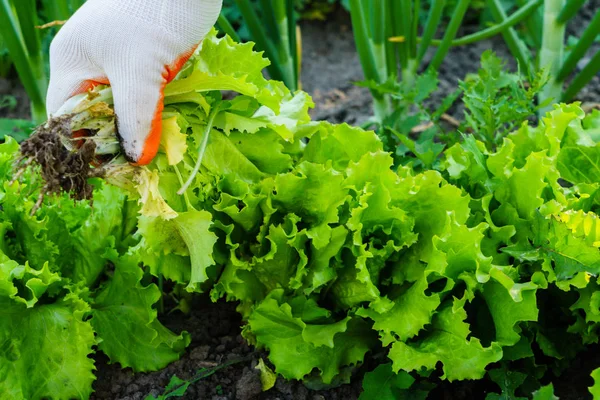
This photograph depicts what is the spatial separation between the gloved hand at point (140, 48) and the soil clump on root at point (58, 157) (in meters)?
0.09

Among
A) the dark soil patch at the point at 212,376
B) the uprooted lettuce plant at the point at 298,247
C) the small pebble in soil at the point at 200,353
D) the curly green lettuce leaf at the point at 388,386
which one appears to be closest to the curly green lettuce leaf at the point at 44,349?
the uprooted lettuce plant at the point at 298,247

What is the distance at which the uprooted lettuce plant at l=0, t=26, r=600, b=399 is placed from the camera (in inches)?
65.2

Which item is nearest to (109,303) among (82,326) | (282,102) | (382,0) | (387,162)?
(82,326)

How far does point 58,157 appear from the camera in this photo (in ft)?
5.18

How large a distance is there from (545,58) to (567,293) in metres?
1.37

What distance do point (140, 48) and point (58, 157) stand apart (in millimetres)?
305

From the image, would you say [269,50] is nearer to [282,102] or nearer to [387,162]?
[282,102]

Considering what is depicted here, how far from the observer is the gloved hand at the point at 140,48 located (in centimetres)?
156

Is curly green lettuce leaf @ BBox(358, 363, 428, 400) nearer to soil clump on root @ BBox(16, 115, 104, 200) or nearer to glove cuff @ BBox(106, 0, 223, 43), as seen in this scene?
soil clump on root @ BBox(16, 115, 104, 200)

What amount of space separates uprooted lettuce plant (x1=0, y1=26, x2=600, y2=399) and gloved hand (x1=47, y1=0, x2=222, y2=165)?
5cm

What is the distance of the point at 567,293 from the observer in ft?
6.07

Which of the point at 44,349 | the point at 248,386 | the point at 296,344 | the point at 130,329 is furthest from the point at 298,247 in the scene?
the point at 44,349

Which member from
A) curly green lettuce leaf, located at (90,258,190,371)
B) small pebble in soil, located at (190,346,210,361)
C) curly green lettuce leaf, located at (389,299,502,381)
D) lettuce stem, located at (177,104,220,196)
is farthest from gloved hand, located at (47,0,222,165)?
curly green lettuce leaf, located at (389,299,502,381)

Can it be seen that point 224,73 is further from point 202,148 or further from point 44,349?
point 44,349
